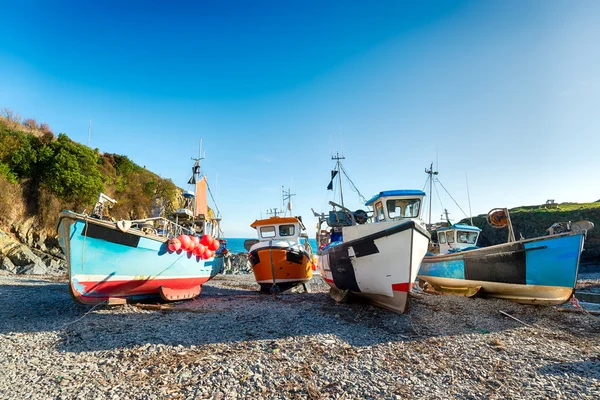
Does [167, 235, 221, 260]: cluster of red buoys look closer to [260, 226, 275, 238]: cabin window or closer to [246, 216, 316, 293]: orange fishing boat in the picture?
[246, 216, 316, 293]: orange fishing boat

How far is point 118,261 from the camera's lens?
8.55m

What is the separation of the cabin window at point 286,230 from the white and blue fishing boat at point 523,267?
7.57 meters

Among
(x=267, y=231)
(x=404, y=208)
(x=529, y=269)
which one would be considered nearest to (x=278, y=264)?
(x=267, y=231)

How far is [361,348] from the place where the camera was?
5504 millimetres

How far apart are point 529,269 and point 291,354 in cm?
888

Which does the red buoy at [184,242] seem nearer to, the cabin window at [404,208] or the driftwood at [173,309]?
the driftwood at [173,309]

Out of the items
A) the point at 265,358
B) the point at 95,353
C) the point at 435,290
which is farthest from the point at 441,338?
the point at 435,290

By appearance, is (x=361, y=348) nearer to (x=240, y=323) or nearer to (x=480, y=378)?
(x=480, y=378)

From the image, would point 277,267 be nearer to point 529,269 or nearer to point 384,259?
point 384,259

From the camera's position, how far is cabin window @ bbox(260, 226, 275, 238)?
52.4 ft

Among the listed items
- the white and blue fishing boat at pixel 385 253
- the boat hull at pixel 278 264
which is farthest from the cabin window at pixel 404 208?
the boat hull at pixel 278 264

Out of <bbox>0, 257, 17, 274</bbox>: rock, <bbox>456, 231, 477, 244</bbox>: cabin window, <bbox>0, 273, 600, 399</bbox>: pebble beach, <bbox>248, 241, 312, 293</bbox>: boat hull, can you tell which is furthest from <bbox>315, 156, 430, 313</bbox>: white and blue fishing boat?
<bbox>0, 257, 17, 274</bbox>: rock

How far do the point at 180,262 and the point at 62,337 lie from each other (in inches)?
197

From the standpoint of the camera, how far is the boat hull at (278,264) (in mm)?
13305
